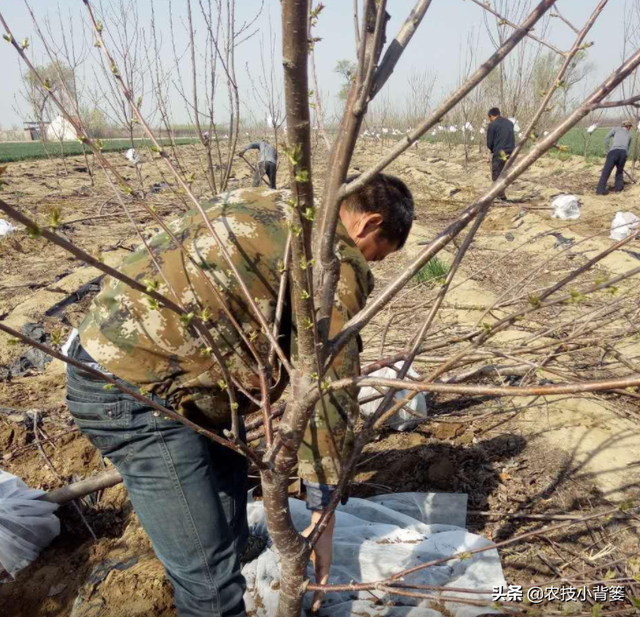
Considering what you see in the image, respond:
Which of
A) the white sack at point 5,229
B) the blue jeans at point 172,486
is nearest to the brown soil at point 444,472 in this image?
the blue jeans at point 172,486

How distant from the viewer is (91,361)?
5.44 feet

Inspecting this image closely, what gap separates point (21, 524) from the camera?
2.37m

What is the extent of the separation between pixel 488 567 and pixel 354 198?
1553 mm

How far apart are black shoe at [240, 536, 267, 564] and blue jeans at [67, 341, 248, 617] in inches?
24.2

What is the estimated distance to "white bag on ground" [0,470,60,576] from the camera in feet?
7.66

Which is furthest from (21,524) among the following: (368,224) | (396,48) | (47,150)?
(47,150)

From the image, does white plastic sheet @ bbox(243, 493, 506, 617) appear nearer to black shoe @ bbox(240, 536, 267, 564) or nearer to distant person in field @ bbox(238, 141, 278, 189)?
black shoe @ bbox(240, 536, 267, 564)

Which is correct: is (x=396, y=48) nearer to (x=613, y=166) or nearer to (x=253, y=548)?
(x=253, y=548)

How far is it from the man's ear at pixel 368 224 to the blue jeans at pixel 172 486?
0.78 meters

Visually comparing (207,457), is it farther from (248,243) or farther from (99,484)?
(99,484)

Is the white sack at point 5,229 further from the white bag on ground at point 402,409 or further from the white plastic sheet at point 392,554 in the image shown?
the white plastic sheet at point 392,554

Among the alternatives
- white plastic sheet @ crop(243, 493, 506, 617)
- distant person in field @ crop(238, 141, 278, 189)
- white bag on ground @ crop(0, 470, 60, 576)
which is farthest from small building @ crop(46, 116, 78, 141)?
white plastic sheet @ crop(243, 493, 506, 617)

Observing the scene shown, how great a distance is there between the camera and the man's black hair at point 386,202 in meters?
1.58

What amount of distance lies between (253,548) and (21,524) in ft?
3.44
